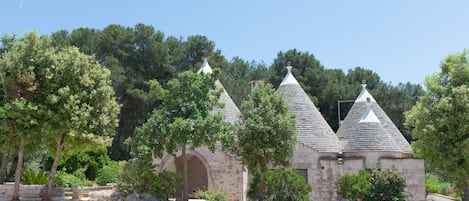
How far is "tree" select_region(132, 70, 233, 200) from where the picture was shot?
13.5m

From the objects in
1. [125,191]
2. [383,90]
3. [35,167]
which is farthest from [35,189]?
[383,90]

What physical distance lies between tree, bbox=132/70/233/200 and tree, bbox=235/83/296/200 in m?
0.76

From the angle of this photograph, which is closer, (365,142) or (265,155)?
(265,155)

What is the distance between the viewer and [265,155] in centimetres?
1470

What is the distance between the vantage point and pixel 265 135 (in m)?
14.6

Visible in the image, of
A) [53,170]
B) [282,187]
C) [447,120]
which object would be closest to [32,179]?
[53,170]

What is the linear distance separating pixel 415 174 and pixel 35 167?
791 inches

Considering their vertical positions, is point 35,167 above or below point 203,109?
below

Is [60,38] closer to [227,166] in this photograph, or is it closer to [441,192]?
[227,166]

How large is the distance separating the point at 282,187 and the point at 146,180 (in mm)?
4731

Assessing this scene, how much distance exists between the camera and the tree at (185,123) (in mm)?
13453

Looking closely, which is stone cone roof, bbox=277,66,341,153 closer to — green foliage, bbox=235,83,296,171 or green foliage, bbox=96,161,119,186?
green foliage, bbox=235,83,296,171

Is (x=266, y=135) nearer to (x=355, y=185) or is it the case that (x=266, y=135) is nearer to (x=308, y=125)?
(x=355, y=185)

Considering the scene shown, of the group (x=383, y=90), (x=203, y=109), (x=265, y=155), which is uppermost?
(x=383, y=90)
